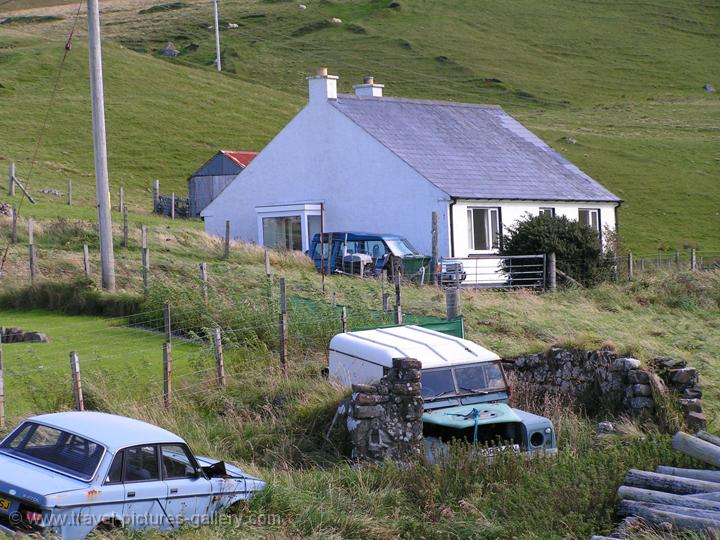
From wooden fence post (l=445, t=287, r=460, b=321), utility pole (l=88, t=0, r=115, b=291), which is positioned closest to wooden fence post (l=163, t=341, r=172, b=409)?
wooden fence post (l=445, t=287, r=460, b=321)

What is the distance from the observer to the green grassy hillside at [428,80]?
61.0m

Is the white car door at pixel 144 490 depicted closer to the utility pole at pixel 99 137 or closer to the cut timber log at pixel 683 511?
the cut timber log at pixel 683 511

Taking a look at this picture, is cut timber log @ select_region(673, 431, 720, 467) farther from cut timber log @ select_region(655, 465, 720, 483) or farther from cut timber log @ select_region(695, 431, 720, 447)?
cut timber log @ select_region(695, 431, 720, 447)

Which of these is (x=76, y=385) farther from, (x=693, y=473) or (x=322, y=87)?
(x=322, y=87)

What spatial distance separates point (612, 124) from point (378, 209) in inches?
2097

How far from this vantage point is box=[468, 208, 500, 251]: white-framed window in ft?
113

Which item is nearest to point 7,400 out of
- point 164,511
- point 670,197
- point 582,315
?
point 164,511

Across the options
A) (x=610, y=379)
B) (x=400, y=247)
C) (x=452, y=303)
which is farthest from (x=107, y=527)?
(x=400, y=247)

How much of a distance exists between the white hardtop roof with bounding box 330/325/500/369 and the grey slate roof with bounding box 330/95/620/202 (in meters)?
18.9

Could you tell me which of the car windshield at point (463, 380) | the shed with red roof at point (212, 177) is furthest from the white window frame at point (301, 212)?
the car windshield at point (463, 380)

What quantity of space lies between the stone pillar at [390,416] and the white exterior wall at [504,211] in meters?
20.3

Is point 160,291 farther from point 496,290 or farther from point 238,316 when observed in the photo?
point 496,290

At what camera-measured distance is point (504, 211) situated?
115 feet

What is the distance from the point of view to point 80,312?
78.3 ft
